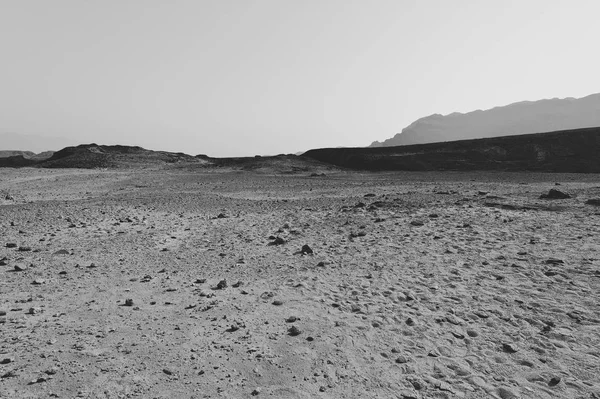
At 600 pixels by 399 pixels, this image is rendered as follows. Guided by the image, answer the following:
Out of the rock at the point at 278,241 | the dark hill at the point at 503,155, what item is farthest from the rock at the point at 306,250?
the dark hill at the point at 503,155

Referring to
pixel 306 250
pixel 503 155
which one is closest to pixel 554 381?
pixel 306 250

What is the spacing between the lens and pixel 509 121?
380ft

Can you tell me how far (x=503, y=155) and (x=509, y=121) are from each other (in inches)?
3818

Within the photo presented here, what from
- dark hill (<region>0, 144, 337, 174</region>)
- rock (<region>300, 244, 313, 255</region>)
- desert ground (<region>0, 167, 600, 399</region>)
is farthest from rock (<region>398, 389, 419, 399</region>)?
dark hill (<region>0, 144, 337, 174</region>)

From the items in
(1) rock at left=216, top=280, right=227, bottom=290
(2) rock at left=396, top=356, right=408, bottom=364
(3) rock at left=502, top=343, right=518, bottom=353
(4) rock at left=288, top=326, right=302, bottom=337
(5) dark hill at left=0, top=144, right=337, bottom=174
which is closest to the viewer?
(2) rock at left=396, top=356, right=408, bottom=364

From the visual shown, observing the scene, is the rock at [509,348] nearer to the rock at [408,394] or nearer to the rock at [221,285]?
the rock at [408,394]

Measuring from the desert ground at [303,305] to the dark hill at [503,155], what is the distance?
20954 mm

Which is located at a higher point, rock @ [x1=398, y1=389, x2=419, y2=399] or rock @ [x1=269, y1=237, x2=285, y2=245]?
rock @ [x1=269, y1=237, x2=285, y2=245]

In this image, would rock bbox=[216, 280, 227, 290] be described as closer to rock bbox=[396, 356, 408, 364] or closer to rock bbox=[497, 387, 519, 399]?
rock bbox=[396, 356, 408, 364]

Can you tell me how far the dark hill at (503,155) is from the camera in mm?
29625

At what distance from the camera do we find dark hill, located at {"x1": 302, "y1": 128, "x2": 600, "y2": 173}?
97.2ft

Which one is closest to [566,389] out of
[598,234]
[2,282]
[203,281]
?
[203,281]

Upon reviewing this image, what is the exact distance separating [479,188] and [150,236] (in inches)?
582

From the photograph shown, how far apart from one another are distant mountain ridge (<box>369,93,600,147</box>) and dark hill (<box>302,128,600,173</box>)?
7393 centimetres
